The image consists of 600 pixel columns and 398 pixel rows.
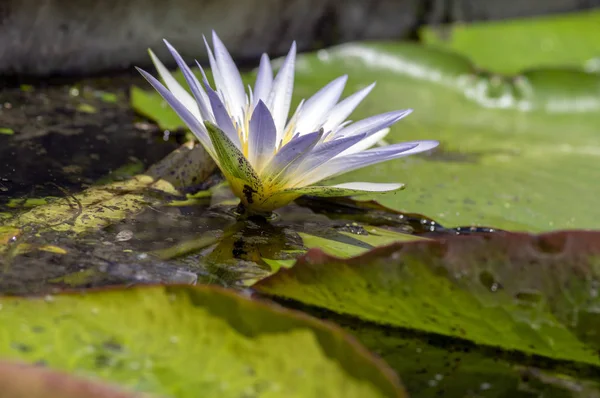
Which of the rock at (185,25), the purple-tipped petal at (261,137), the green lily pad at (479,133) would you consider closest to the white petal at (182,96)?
the purple-tipped petal at (261,137)

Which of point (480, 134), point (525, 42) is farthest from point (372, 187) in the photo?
point (525, 42)

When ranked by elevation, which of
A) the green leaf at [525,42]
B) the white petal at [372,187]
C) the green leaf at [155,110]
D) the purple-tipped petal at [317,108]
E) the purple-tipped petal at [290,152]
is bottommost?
the green leaf at [155,110]

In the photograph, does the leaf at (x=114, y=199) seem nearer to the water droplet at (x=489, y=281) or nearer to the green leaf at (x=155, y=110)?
the green leaf at (x=155, y=110)

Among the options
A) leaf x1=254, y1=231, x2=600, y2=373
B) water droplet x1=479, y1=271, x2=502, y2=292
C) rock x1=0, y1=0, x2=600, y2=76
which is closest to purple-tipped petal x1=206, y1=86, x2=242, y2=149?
leaf x1=254, y1=231, x2=600, y2=373

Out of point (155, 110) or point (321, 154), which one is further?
point (155, 110)

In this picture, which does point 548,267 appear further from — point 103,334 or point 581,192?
point 581,192

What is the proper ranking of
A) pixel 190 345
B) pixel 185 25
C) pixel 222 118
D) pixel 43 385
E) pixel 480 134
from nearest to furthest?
pixel 43 385 < pixel 190 345 < pixel 222 118 < pixel 480 134 < pixel 185 25

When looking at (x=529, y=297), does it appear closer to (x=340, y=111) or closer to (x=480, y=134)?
(x=340, y=111)
